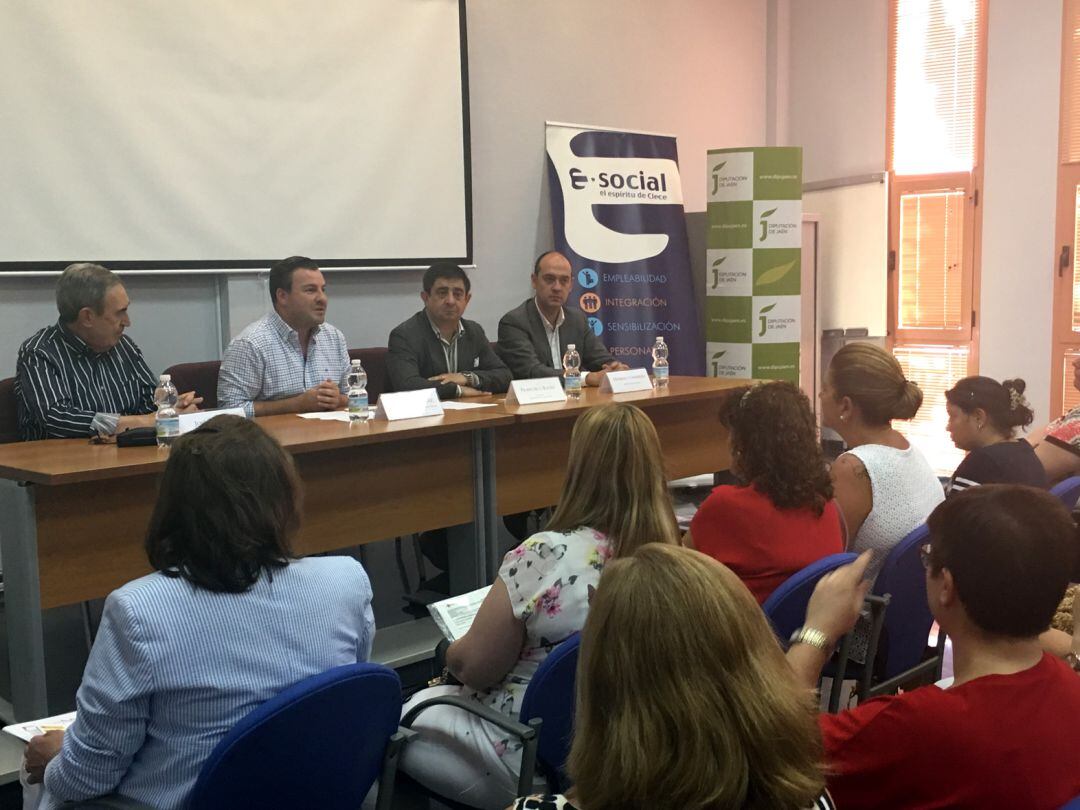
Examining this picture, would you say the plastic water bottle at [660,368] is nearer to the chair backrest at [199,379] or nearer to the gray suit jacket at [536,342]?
the gray suit jacket at [536,342]

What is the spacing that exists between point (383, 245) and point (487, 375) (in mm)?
1283

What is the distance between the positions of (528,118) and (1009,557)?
504 cm

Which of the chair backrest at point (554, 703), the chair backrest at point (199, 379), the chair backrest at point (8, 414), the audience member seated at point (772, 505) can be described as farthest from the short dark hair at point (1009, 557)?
the chair backrest at point (199, 379)

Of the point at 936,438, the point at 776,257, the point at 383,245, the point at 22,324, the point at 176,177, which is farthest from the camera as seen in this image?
the point at 936,438

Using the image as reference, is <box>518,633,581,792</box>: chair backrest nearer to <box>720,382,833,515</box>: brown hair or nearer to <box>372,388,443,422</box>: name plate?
<box>720,382,833,515</box>: brown hair

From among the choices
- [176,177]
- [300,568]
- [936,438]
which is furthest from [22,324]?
[936,438]

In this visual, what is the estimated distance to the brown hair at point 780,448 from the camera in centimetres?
215

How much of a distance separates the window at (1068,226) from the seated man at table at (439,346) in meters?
3.65

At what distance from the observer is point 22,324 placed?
412 centimetres

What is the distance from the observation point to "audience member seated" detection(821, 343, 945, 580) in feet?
7.90

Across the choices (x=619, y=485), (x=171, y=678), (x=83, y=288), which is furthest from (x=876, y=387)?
(x=83, y=288)

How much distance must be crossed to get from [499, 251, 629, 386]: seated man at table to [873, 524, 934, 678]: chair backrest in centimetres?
241

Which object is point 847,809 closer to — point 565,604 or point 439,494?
point 565,604

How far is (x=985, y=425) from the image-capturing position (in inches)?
118
